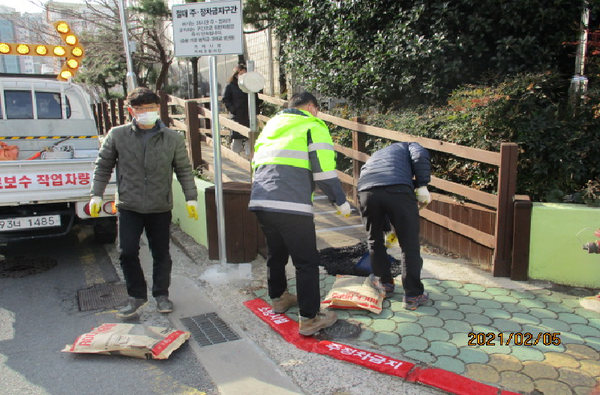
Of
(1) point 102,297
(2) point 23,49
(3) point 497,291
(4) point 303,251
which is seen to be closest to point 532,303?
(3) point 497,291

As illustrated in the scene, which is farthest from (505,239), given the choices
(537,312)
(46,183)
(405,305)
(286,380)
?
(46,183)

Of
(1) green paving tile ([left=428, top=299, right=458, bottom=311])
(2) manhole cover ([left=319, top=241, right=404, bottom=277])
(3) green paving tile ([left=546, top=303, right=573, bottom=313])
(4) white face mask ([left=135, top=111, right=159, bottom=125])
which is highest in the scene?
(4) white face mask ([left=135, top=111, right=159, bottom=125])

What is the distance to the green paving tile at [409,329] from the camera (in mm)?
3465

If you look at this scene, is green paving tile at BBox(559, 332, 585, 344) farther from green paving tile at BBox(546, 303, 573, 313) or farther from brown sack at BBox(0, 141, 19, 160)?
brown sack at BBox(0, 141, 19, 160)

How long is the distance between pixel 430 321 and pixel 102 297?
2.89m

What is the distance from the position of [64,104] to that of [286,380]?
5.98 m

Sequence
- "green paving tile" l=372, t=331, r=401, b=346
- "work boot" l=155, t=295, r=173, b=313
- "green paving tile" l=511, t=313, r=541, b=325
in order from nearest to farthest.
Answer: "green paving tile" l=372, t=331, r=401, b=346 < "green paving tile" l=511, t=313, r=541, b=325 < "work boot" l=155, t=295, r=173, b=313

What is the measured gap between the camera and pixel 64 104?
7.17 m

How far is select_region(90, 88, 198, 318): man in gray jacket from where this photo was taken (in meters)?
3.80

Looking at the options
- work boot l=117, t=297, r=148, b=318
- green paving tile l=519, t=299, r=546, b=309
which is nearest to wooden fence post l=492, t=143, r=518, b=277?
green paving tile l=519, t=299, r=546, b=309

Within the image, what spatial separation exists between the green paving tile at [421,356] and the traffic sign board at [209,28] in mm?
2876

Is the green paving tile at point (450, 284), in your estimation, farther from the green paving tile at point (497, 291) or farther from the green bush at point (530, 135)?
the green bush at point (530, 135)

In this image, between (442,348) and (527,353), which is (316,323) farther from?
(527,353)

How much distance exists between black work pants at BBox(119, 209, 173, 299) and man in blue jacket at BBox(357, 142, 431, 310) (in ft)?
5.57
